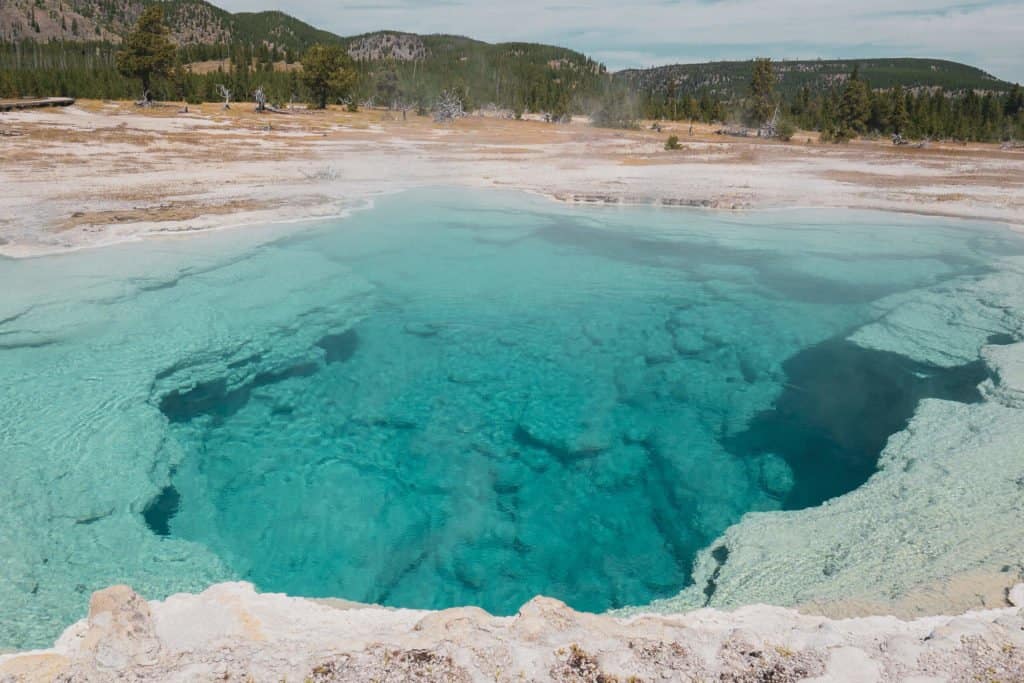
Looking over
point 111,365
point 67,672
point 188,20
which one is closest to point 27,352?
point 111,365

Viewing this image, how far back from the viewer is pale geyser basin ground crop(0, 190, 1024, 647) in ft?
18.9

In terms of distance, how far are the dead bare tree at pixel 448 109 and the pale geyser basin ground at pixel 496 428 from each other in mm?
63392

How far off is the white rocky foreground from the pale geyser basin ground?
37.3 inches

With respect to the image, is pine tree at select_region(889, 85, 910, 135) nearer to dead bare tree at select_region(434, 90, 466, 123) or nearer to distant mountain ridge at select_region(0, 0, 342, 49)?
dead bare tree at select_region(434, 90, 466, 123)

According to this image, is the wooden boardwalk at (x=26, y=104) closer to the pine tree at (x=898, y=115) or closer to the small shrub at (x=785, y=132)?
the small shrub at (x=785, y=132)

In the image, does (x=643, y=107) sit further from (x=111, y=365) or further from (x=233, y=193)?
(x=111, y=365)

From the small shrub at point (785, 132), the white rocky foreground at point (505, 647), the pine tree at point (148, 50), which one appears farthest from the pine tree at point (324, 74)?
the white rocky foreground at point (505, 647)

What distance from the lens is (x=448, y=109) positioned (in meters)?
76.1

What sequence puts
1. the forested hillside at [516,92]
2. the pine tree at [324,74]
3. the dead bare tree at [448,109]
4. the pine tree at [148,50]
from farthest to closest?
the pine tree at [324,74] → the dead bare tree at [448,109] → the forested hillside at [516,92] → the pine tree at [148,50]

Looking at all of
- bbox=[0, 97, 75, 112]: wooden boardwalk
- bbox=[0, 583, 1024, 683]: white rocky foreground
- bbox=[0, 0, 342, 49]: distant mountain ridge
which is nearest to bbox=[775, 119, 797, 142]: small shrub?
bbox=[0, 97, 75, 112]: wooden boardwalk

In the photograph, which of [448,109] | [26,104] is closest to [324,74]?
[448,109]

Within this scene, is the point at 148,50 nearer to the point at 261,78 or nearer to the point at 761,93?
the point at 261,78

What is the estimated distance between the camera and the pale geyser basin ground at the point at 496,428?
5.77 meters

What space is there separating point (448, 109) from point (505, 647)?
78.0 m
